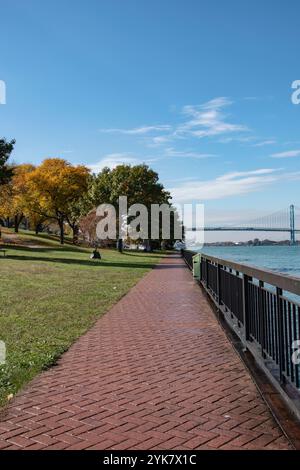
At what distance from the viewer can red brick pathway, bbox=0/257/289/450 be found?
3.90 m

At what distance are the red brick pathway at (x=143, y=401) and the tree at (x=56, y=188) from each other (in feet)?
171

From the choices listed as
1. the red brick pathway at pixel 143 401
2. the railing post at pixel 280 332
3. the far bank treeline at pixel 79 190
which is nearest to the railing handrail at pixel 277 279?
the railing post at pixel 280 332

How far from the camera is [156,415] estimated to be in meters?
4.44

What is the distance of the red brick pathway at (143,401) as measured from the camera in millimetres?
3900

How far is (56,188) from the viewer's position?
59312 mm

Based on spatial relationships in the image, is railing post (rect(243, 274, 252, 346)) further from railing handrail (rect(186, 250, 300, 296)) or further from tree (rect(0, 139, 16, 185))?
tree (rect(0, 139, 16, 185))

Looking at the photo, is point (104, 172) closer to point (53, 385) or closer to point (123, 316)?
point (123, 316)

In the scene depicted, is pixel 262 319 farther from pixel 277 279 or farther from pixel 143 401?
pixel 143 401

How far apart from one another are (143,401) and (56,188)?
184ft

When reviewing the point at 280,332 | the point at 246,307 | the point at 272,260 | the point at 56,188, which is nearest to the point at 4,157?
the point at 56,188

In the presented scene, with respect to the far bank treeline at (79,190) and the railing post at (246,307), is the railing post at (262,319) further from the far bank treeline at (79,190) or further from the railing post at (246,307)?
the far bank treeline at (79,190)

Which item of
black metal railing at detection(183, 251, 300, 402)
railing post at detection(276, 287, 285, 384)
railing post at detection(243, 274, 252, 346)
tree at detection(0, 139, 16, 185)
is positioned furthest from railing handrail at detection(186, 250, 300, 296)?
tree at detection(0, 139, 16, 185)
